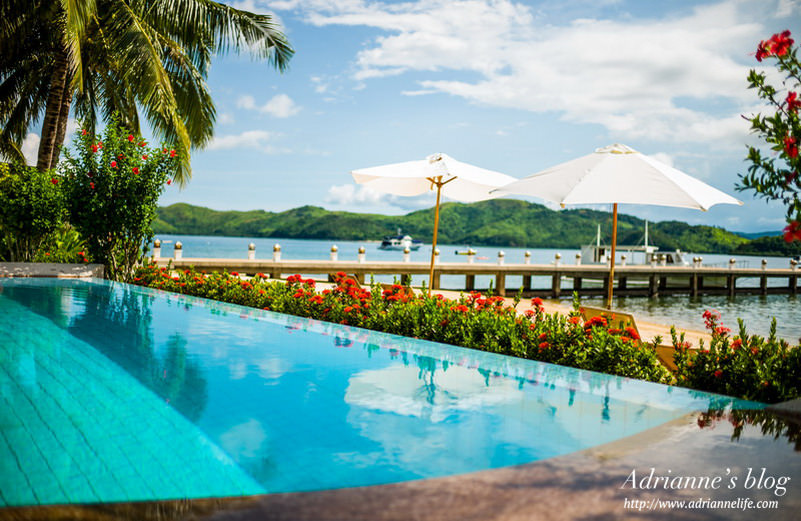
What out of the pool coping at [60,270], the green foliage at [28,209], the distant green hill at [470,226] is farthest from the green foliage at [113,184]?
the distant green hill at [470,226]

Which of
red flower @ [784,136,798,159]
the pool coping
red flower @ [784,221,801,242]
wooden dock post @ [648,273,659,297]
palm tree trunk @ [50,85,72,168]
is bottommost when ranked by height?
wooden dock post @ [648,273,659,297]

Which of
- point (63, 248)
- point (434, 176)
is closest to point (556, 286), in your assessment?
point (434, 176)

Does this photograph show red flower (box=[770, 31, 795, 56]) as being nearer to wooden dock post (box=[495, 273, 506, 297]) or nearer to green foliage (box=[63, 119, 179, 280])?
green foliage (box=[63, 119, 179, 280])

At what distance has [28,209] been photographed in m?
13.1

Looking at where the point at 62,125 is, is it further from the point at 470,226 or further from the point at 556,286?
the point at 470,226

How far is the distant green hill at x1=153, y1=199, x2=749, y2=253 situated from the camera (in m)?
77.0

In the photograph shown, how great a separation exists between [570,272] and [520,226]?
6720 cm

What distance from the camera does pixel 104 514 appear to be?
107 inches

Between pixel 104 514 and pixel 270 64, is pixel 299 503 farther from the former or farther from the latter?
pixel 270 64

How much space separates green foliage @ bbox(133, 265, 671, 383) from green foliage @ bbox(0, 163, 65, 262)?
16.1ft

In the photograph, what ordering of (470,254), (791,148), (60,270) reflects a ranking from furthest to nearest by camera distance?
(470,254) < (60,270) < (791,148)

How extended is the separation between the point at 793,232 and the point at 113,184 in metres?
12.5

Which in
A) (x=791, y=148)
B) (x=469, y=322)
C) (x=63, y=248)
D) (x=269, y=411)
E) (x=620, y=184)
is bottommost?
(x=269, y=411)

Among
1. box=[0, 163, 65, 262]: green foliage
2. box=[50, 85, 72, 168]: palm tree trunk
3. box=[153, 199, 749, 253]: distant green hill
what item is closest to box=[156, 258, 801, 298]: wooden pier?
box=[0, 163, 65, 262]: green foliage
